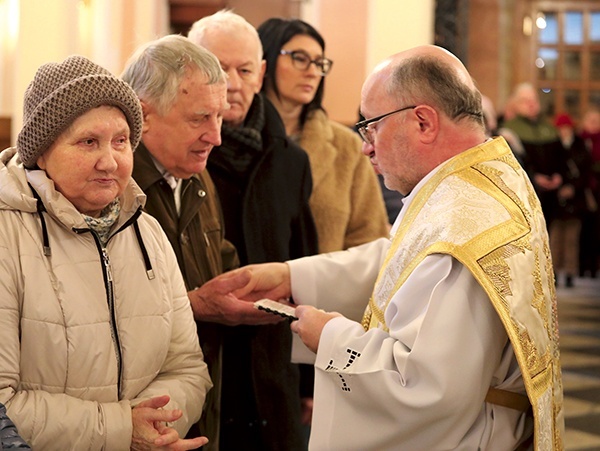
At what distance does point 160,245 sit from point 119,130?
0.32m

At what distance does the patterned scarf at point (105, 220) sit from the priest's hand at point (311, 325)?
58 cm

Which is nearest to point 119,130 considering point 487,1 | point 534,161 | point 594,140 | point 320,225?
point 320,225

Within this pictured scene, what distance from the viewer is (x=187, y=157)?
2793 millimetres

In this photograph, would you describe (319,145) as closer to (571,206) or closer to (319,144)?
(319,144)

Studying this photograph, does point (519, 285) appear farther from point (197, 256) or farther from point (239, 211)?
point (239, 211)

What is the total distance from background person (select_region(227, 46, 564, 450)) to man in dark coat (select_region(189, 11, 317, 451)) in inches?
28.8

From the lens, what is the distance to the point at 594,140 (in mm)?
11820

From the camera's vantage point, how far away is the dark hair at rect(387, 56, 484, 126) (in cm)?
249

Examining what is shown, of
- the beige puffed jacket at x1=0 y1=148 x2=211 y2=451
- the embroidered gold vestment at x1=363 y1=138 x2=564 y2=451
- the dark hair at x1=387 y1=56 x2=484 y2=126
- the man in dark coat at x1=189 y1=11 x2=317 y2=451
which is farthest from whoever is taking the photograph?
the man in dark coat at x1=189 y1=11 x2=317 y2=451

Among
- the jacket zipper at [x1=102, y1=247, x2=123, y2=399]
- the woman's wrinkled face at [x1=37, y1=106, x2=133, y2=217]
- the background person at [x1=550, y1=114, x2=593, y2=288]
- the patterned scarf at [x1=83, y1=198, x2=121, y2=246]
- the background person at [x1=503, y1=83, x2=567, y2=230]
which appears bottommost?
the background person at [x1=550, y1=114, x2=593, y2=288]

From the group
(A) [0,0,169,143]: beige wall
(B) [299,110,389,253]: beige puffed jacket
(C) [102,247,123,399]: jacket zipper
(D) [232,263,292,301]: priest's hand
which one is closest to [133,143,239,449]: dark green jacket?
(D) [232,263,292,301]: priest's hand

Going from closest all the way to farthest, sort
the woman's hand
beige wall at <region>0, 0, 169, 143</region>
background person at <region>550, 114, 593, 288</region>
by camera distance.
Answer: the woman's hand, beige wall at <region>0, 0, 169, 143</region>, background person at <region>550, 114, 593, 288</region>

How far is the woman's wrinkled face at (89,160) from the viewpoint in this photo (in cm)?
221

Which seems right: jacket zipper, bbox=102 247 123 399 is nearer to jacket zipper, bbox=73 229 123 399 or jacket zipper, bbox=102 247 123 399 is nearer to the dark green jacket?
jacket zipper, bbox=73 229 123 399
